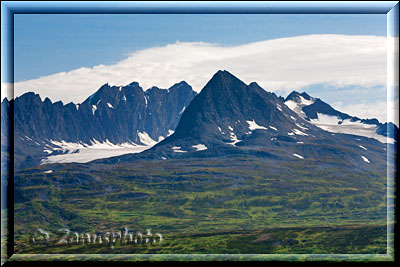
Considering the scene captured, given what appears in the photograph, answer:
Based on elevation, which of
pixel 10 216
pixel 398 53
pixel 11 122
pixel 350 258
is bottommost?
pixel 350 258

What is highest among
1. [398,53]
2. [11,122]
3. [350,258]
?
[398,53]

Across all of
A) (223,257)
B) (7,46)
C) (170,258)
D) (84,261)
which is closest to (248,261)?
(223,257)

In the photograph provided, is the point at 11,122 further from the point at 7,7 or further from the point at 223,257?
the point at 223,257

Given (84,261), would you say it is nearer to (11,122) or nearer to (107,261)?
(107,261)

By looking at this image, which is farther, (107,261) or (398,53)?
(398,53)

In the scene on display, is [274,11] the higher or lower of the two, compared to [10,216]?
higher

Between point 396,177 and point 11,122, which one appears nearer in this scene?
point 11,122

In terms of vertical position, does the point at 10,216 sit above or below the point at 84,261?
above
